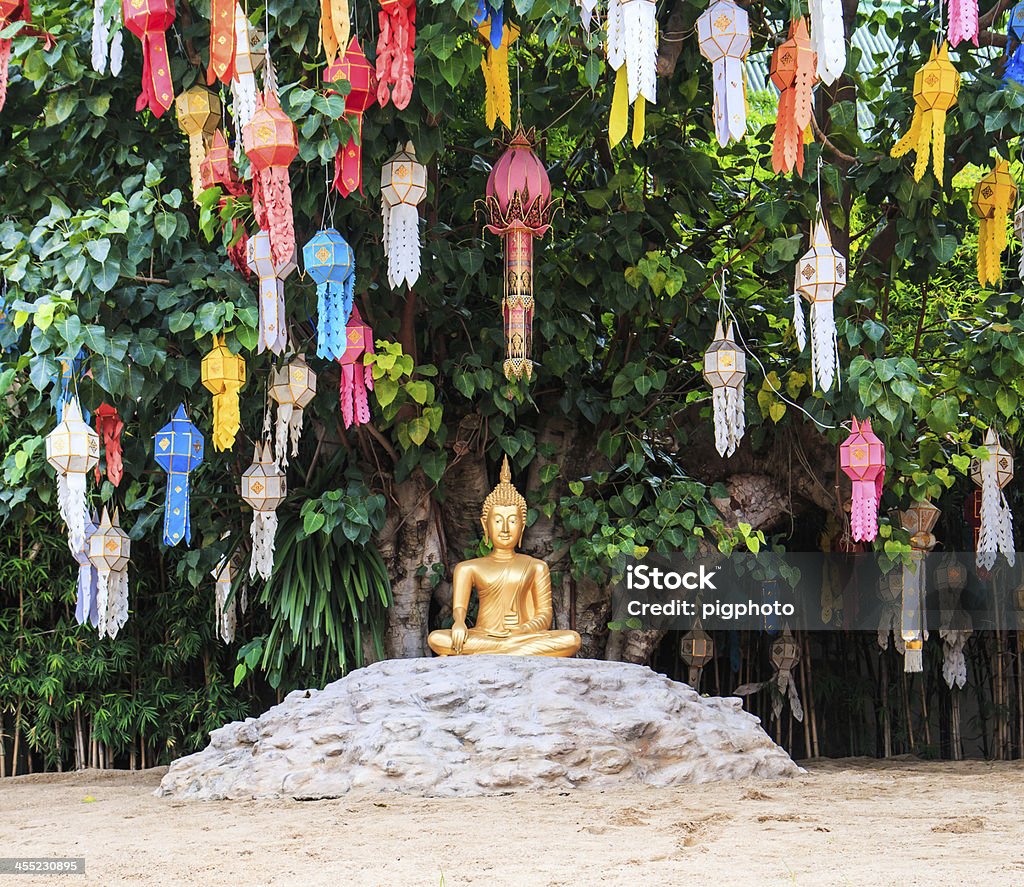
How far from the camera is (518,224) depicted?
571cm

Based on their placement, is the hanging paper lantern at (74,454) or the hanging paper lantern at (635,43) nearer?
the hanging paper lantern at (635,43)

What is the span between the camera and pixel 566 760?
5055 mm

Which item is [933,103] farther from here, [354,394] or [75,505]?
[75,505]

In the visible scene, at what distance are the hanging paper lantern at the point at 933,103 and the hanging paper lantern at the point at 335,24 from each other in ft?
7.31

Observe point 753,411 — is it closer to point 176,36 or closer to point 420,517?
point 420,517

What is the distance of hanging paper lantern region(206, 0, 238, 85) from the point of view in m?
4.71

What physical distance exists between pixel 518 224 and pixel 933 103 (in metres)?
1.76

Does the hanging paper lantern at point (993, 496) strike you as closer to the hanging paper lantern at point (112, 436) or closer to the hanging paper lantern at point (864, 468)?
the hanging paper lantern at point (864, 468)

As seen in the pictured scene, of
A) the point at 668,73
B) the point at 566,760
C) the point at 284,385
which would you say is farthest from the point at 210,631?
the point at 668,73

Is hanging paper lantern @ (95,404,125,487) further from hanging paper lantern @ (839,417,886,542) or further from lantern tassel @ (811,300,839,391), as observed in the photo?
hanging paper lantern @ (839,417,886,542)

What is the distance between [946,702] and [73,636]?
5.21 metres

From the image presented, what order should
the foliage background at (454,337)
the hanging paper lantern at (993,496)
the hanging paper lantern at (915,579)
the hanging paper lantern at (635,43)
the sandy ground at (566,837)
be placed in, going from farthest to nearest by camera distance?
the hanging paper lantern at (915,579)
the hanging paper lantern at (993,496)
the foliage background at (454,337)
the hanging paper lantern at (635,43)
the sandy ground at (566,837)

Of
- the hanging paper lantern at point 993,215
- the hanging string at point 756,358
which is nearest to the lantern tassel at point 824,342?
the hanging string at point 756,358

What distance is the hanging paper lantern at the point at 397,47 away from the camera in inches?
183
